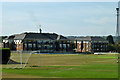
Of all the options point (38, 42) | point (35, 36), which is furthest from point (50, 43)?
point (35, 36)

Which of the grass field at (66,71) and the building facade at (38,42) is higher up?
the building facade at (38,42)

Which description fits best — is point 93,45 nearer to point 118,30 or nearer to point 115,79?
point 118,30

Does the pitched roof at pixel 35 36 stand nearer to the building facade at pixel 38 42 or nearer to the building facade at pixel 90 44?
the building facade at pixel 38 42

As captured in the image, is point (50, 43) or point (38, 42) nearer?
point (38, 42)

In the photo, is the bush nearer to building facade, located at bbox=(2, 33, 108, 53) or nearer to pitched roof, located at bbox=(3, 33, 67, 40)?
building facade, located at bbox=(2, 33, 108, 53)

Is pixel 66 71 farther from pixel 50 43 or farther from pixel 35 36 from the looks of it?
pixel 50 43

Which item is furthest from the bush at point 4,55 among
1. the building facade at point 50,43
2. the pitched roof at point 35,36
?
the pitched roof at point 35,36

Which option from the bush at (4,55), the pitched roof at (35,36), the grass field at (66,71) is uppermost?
the pitched roof at (35,36)

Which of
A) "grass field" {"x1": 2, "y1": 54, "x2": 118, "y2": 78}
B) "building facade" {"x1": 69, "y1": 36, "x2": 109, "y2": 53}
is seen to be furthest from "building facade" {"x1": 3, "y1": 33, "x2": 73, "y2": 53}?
"grass field" {"x1": 2, "y1": 54, "x2": 118, "y2": 78}

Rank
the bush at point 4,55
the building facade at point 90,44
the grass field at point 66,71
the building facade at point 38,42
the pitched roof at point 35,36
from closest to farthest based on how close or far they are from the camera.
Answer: the grass field at point 66,71
the bush at point 4,55
the building facade at point 38,42
the pitched roof at point 35,36
the building facade at point 90,44

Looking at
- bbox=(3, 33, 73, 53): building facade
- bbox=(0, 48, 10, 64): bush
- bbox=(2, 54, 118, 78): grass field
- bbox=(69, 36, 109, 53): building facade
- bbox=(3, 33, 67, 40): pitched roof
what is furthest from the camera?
bbox=(69, 36, 109, 53): building facade

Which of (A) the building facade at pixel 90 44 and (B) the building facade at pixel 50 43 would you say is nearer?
(B) the building facade at pixel 50 43

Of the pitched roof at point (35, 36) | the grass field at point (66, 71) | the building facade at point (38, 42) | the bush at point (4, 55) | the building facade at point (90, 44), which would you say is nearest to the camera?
the grass field at point (66, 71)

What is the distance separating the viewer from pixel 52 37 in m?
133
